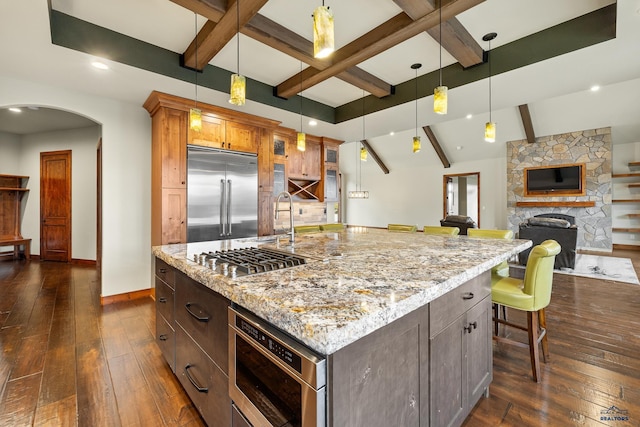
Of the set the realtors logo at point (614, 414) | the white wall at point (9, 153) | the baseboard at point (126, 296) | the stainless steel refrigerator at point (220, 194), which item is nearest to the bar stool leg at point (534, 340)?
the realtors logo at point (614, 414)

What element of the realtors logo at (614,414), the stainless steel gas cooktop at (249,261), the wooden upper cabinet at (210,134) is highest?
the wooden upper cabinet at (210,134)

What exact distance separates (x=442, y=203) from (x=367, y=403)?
9685mm

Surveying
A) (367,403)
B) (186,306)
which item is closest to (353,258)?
(367,403)

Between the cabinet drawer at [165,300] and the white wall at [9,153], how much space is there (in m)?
6.86

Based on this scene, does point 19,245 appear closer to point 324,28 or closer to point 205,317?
point 205,317

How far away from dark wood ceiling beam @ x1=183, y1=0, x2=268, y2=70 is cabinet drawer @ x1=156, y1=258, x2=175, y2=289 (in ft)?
6.48

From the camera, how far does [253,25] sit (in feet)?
8.00

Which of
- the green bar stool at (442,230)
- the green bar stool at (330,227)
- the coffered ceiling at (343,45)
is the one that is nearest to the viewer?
the coffered ceiling at (343,45)

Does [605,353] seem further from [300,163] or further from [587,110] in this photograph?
[587,110]

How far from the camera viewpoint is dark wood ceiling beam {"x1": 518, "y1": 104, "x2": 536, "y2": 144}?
656 centimetres

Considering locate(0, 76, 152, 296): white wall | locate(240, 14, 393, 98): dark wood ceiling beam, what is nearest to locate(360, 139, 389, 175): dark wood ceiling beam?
locate(240, 14, 393, 98): dark wood ceiling beam

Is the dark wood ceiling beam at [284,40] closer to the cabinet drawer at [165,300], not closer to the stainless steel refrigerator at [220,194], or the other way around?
the stainless steel refrigerator at [220,194]

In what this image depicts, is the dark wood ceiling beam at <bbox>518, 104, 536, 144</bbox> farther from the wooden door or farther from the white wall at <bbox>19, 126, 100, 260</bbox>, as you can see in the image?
the wooden door

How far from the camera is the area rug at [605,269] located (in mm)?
4441
